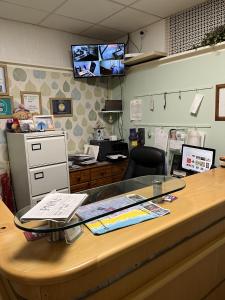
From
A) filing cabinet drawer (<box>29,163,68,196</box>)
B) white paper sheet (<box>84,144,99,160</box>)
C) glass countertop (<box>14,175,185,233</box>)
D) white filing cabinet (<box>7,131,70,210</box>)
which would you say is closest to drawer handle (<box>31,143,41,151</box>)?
white filing cabinet (<box>7,131,70,210</box>)

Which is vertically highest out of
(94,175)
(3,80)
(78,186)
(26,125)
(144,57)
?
(144,57)

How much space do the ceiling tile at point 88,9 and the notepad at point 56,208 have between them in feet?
7.58

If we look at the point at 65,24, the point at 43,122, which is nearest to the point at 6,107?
the point at 43,122

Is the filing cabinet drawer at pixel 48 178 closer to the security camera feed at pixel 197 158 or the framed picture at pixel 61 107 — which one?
the framed picture at pixel 61 107

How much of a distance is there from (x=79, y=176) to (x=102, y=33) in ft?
6.93

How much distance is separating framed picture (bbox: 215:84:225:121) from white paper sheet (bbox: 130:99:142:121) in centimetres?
117

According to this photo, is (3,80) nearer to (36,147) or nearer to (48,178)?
(36,147)

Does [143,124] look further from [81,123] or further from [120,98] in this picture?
[81,123]

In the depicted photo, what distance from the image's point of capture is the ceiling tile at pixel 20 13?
8.50ft

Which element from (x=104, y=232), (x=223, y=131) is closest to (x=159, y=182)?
(x=104, y=232)

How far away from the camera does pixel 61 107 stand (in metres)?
3.38

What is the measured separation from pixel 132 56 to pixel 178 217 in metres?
2.63

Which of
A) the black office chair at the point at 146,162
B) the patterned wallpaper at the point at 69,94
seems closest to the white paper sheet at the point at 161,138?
the black office chair at the point at 146,162

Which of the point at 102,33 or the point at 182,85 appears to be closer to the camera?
the point at 182,85
